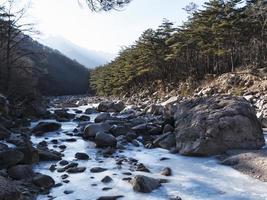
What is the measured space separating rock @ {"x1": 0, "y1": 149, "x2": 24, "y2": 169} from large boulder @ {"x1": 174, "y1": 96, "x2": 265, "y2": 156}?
5.07m

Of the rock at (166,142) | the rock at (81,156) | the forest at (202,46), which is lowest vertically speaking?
the rock at (81,156)

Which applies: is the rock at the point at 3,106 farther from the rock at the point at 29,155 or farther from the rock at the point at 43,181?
the rock at the point at 43,181

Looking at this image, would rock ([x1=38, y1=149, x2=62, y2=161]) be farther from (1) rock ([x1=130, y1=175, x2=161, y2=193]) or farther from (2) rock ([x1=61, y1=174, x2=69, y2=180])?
(1) rock ([x1=130, y1=175, x2=161, y2=193])

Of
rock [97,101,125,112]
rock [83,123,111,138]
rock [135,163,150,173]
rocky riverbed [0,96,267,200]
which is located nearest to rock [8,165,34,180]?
rocky riverbed [0,96,267,200]

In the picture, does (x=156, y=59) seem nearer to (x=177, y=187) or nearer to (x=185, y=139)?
(x=185, y=139)

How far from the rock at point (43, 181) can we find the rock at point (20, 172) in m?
0.39

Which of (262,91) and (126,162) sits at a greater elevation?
Answer: (262,91)

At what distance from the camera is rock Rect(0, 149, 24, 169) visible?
35.4 feet

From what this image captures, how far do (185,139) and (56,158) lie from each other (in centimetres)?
424

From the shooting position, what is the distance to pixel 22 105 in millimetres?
25531

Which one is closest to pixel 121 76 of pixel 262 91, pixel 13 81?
pixel 13 81

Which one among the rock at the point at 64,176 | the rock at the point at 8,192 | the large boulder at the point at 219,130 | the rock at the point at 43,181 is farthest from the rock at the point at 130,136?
the rock at the point at 8,192

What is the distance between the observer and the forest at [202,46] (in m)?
32.9

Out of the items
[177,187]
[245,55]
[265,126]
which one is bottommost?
[177,187]
